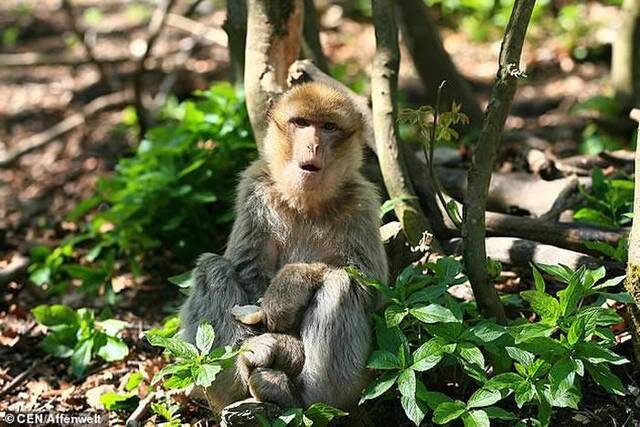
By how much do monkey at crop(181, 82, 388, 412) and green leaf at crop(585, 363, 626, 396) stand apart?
97 centimetres

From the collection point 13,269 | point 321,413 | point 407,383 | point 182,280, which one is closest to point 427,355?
point 407,383

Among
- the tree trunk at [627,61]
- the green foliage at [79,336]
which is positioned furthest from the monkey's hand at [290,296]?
the tree trunk at [627,61]

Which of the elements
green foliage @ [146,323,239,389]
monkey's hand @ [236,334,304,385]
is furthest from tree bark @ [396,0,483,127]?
green foliage @ [146,323,239,389]

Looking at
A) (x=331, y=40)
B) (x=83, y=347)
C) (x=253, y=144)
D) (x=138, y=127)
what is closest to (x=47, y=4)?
(x=331, y=40)

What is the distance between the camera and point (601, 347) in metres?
3.78

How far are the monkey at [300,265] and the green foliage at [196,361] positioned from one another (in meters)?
0.20

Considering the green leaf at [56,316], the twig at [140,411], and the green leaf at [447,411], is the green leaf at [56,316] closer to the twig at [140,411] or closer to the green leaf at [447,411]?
the twig at [140,411]

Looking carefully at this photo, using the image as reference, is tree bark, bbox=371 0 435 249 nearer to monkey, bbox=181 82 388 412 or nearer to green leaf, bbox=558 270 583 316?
monkey, bbox=181 82 388 412

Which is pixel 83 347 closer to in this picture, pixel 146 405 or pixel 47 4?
pixel 146 405

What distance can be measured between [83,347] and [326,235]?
5.50 ft

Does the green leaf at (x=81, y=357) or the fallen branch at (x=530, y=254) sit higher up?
the fallen branch at (x=530, y=254)

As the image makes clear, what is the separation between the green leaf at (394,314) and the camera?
383 centimetres

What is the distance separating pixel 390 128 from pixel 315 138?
2.75 ft

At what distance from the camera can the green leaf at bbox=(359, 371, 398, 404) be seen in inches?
146
